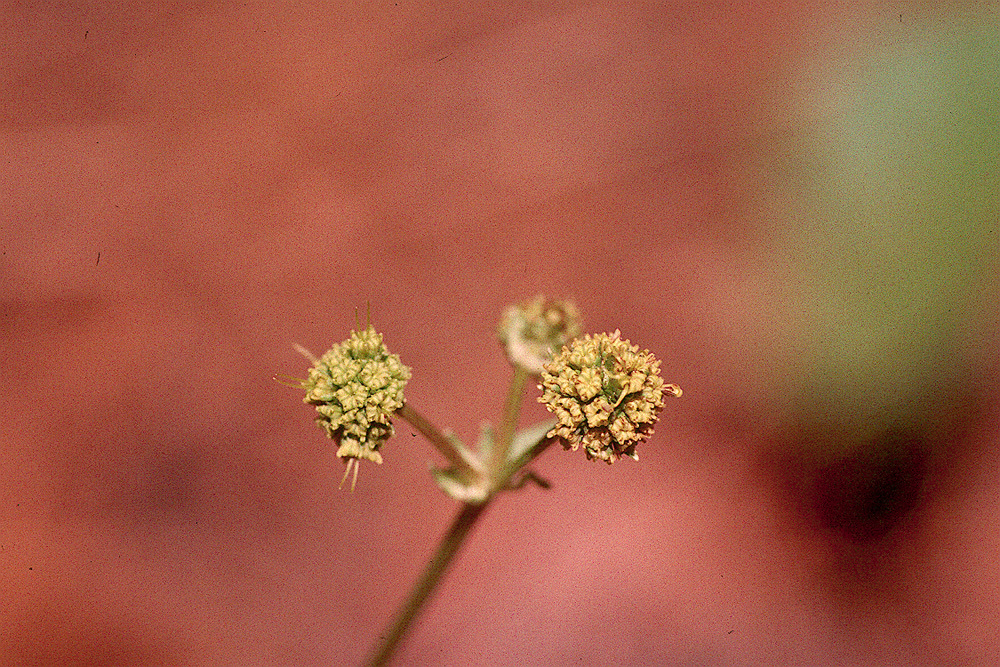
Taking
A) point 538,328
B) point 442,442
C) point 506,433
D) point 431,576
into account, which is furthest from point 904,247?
point 431,576

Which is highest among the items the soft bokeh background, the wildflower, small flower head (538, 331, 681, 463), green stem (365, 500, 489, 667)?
the soft bokeh background

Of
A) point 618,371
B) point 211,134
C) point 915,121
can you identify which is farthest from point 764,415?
point 211,134

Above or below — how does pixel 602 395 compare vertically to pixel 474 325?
below

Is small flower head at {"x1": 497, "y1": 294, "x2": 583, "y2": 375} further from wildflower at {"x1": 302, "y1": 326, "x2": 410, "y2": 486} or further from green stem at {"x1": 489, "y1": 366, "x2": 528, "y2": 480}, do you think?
wildflower at {"x1": 302, "y1": 326, "x2": 410, "y2": 486}

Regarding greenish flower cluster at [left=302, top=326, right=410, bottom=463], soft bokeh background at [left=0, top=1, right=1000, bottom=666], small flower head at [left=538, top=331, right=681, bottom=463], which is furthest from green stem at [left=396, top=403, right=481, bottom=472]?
soft bokeh background at [left=0, top=1, right=1000, bottom=666]

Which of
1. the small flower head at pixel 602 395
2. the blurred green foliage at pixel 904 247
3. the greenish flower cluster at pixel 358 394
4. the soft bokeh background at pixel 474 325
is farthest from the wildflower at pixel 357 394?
the blurred green foliage at pixel 904 247

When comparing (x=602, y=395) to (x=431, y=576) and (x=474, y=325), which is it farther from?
(x=474, y=325)

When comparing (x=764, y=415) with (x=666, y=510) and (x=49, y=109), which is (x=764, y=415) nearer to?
(x=666, y=510)
